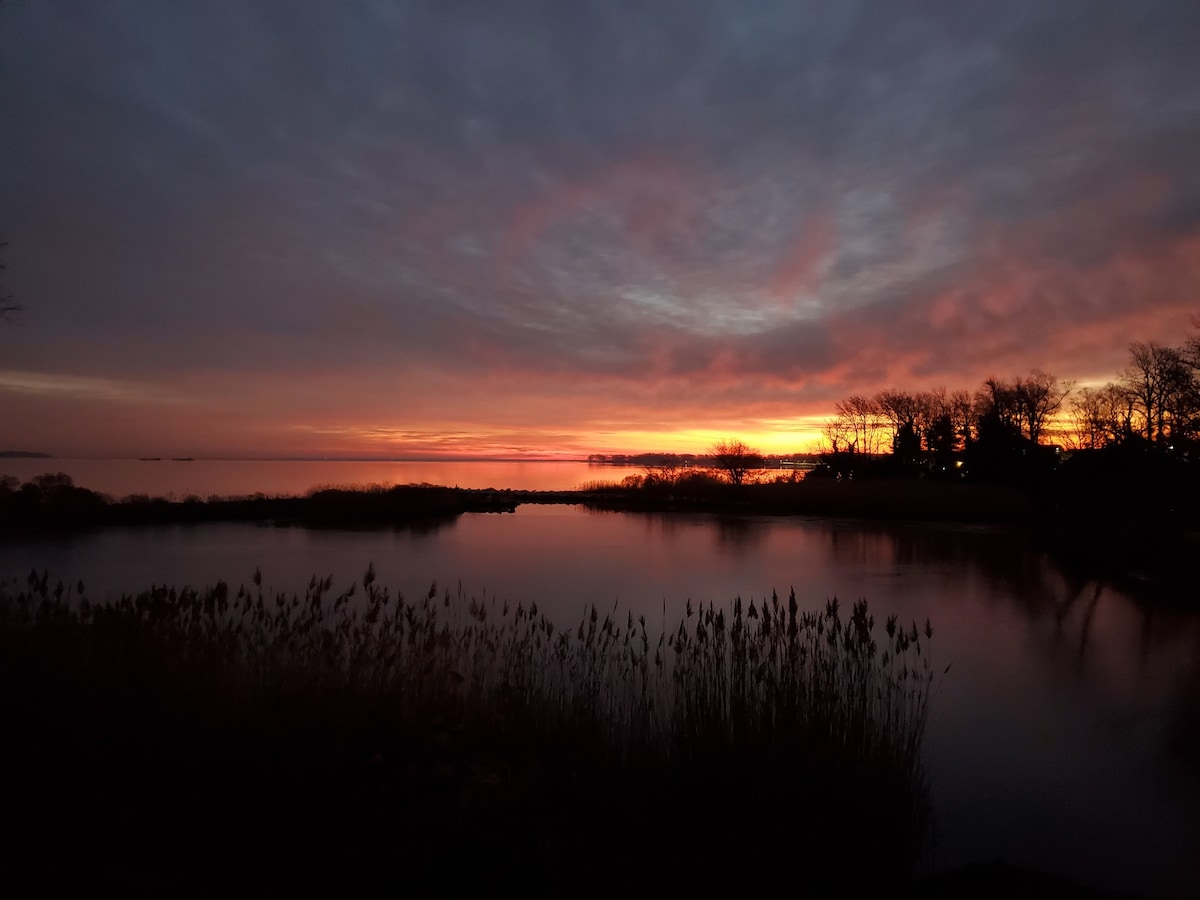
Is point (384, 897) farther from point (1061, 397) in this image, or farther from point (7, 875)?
point (1061, 397)

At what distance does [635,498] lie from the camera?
131ft

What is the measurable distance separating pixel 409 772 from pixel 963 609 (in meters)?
10.9

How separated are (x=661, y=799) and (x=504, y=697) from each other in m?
1.41

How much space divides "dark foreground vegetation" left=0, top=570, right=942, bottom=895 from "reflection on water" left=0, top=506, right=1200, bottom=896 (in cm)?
103

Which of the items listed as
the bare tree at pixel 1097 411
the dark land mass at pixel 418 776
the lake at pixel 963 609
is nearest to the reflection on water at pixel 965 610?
the lake at pixel 963 609

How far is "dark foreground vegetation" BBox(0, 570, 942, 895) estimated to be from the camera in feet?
9.95

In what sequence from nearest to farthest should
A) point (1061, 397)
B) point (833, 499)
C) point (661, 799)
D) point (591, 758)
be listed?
point (661, 799), point (591, 758), point (833, 499), point (1061, 397)

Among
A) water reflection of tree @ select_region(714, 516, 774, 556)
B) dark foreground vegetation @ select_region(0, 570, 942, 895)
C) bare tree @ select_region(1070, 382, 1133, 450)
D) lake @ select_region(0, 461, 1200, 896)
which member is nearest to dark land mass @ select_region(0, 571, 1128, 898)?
dark foreground vegetation @ select_region(0, 570, 942, 895)

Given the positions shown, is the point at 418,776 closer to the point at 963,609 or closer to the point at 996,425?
the point at 963,609

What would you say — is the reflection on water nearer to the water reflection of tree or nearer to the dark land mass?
the water reflection of tree

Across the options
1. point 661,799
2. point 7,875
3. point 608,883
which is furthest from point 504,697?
point 7,875

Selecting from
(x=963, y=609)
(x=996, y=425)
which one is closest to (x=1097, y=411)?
(x=996, y=425)

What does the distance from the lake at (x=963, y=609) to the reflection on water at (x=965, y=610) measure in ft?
0.08

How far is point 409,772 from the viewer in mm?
3650
